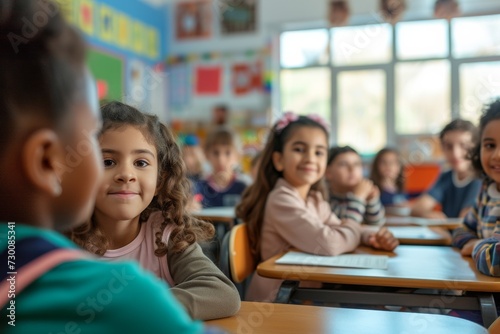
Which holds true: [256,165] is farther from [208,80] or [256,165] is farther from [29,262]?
[208,80]

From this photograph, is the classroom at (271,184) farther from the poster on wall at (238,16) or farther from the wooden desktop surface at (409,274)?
the poster on wall at (238,16)

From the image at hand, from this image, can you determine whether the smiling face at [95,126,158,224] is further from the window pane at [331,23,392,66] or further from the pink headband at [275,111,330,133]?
the window pane at [331,23,392,66]

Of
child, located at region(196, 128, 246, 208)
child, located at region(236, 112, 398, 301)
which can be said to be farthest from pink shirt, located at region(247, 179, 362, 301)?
child, located at region(196, 128, 246, 208)

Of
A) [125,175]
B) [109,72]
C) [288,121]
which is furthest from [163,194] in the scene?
[109,72]

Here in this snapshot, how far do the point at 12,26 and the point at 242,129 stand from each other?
219 inches

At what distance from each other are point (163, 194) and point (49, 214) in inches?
33.8

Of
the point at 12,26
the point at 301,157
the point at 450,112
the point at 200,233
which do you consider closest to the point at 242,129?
the point at 450,112

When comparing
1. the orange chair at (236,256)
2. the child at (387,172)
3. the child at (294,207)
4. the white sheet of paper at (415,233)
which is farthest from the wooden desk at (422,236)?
the child at (387,172)

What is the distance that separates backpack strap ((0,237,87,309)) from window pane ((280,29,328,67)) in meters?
5.51

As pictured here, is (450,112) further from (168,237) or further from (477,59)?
(168,237)

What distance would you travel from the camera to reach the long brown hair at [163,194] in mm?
1209

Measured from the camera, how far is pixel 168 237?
124 centimetres

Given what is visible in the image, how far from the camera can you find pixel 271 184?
221 centimetres

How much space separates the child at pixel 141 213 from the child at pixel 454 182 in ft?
7.31
